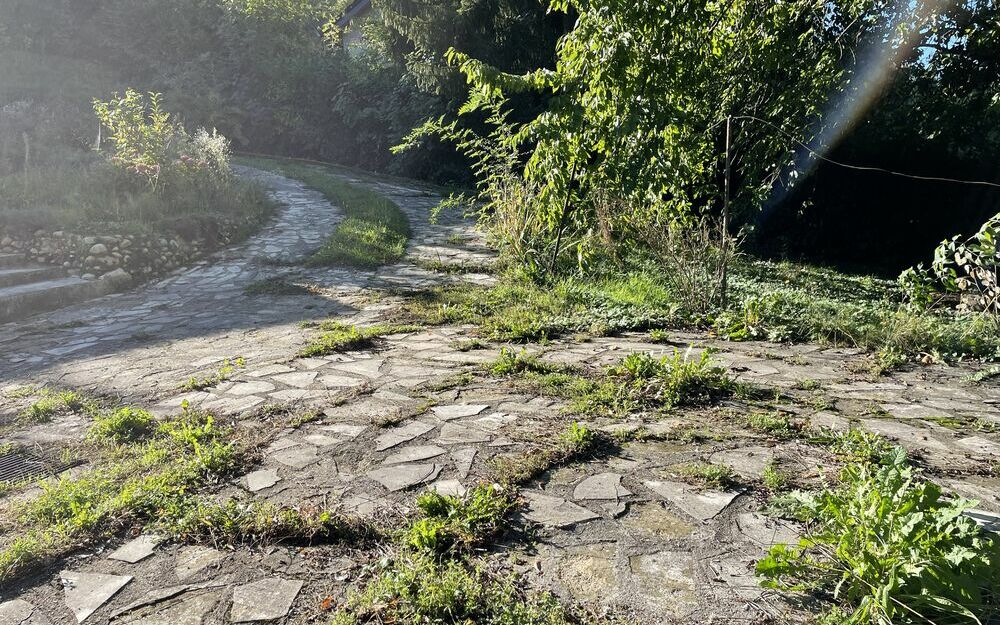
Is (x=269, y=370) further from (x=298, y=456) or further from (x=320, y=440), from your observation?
(x=298, y=456)

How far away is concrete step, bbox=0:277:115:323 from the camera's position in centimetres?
602

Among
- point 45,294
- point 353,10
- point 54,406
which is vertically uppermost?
point 353,10

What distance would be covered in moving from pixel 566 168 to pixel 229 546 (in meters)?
4.52

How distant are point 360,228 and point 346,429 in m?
6.33

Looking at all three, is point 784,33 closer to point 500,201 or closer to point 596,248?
point 596,248

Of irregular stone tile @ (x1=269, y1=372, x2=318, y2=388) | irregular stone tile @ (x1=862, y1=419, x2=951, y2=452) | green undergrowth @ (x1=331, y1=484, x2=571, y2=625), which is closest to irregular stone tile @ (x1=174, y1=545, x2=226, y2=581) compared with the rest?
→ green undergrowth @ (x1=331, y1=484, x2=571, y2=625)

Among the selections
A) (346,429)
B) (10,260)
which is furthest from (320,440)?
(10,260)

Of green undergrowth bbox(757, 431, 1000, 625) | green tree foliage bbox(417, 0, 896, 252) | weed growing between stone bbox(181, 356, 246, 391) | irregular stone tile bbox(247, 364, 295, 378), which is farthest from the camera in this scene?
green tree foliage bbox(417, 0, 896, 252)

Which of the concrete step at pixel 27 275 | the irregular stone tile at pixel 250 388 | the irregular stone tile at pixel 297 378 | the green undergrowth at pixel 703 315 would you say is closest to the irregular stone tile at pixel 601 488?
the irregular stone tile at pixel 297 378

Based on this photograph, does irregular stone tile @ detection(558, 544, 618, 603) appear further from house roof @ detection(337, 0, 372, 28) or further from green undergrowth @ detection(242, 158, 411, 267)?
house roof @ detection(337, 0, 372, 28)

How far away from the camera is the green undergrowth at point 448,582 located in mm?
1824

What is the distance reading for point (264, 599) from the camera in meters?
1.96

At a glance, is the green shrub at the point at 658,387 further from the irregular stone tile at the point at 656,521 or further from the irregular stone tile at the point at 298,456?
the irregular stone tile at the point at 298,456

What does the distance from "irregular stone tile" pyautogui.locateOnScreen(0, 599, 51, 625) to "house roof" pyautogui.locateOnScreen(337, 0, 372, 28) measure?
23.6 m
